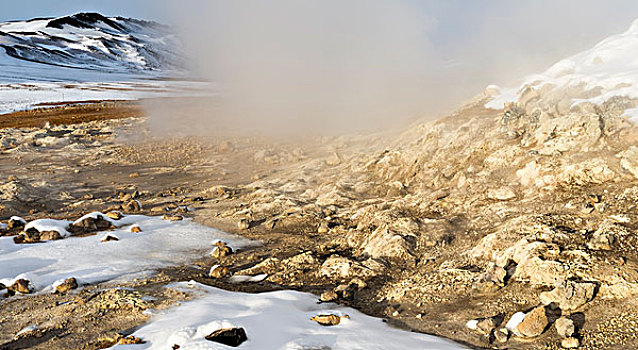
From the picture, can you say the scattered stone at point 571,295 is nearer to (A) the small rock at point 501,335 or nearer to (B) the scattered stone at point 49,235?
(A) the small rock at point 501,335

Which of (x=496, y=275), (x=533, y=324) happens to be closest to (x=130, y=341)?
(x=533, y=324)

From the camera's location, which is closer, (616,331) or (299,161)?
(616,331)

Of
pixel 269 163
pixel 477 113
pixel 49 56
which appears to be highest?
pixel 49 56

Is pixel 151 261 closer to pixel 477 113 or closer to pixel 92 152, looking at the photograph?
pixel 477 113

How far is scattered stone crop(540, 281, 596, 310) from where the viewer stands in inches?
168

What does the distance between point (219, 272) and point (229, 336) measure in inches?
95.7

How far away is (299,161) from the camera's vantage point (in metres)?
14.1

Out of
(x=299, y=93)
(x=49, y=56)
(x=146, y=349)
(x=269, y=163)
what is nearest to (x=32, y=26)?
(x=49, y=56)

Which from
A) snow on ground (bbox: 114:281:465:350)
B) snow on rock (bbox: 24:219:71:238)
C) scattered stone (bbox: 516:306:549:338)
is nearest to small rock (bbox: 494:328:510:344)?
scattered stone (bbox: 516:306:549:338)

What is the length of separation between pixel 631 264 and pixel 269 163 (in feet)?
36.1

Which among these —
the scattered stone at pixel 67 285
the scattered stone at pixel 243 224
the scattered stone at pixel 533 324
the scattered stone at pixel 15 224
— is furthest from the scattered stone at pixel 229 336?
the scattered stone at pixel 15 224

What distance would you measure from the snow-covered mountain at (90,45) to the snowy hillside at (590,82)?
4009 inches

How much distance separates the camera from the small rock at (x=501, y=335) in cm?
405

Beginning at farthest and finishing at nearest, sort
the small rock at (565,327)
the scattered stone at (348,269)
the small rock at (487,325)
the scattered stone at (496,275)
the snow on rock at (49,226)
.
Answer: the snow on rock at (49,226) → the scattered stone at (348,269) → the scattered stone at (496,275) → the small rock at (487,325) → the small rock at (565,327)
